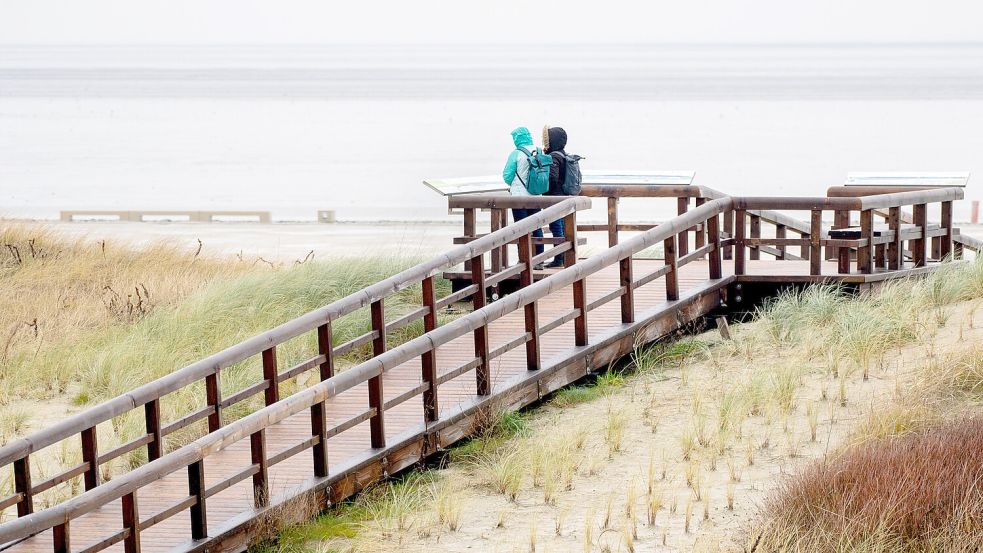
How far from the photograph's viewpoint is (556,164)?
1240 centimetres

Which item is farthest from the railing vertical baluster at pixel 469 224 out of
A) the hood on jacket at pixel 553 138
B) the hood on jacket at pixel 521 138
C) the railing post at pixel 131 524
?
the railing post at pixel 131 524

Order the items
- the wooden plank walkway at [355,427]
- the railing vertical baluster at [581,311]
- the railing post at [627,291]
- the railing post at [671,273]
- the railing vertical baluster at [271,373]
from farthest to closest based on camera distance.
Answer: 1. the railing post at [671,273]
2. the railing post at [627,291]
3. the railing vertical baluster at [581,311]
4. the railing vertical baluster at [271,373]
5. the wooden plank walkway at [355,427]

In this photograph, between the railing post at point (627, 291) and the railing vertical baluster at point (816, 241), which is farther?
the railing vertical baluster at point (816, 241)

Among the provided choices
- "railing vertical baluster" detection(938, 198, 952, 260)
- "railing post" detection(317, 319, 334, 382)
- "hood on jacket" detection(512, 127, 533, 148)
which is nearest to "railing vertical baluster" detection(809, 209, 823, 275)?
"railing vertical baluster" detection(938, 198, 952, 260)

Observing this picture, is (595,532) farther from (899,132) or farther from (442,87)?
(442,87)

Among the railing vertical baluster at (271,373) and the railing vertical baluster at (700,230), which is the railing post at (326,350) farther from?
the railing vertical baluster at (700,230)

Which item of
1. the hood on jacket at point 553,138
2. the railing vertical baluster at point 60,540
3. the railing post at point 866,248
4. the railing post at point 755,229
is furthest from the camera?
the railing post at point 755,229

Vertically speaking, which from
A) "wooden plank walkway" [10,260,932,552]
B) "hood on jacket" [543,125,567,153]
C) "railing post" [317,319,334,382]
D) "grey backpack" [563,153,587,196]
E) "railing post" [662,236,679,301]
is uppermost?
"hood on jacket" [543,125,567,153]

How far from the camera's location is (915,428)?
7.57 metres

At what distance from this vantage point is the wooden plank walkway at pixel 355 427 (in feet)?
23.8

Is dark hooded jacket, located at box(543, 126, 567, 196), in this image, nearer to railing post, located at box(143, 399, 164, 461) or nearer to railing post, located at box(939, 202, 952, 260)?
railing post, located at box(939, 202, 952, 260)

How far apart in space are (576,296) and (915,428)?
2679 millimetres

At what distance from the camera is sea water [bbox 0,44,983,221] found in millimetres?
42781

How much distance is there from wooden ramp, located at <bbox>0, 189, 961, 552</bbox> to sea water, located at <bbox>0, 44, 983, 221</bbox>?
1993 cm
